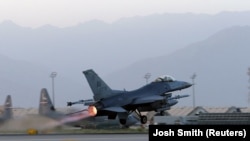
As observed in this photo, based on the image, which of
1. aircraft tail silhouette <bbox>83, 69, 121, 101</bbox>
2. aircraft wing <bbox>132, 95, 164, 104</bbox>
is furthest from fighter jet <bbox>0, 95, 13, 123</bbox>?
aircraft wing <bbox>132, 95, 164, 104</bbox>

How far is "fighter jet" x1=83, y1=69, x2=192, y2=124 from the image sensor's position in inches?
2175

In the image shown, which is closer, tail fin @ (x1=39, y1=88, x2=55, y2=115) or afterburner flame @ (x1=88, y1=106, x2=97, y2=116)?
tail fin @ (x1=39, y1=88, x2=55, y2=115)

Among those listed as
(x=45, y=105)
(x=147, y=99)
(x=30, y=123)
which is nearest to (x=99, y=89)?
(x=147, y=99)

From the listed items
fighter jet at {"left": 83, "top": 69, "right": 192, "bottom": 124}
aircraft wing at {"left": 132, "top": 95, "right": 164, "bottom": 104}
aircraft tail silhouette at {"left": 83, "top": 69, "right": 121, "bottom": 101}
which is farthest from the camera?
aircraft tail silhouette at {"left": 83, "top": 69, "right": 121, "bottom": 101}

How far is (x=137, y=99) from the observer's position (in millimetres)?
56812

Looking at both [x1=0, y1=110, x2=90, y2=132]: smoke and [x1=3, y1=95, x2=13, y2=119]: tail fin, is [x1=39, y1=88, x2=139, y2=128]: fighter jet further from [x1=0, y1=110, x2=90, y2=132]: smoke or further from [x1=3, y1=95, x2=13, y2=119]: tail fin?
[x1=3, y1=95, x2=13, y2=119]: tail fin

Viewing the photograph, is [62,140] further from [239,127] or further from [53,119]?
[239,127]

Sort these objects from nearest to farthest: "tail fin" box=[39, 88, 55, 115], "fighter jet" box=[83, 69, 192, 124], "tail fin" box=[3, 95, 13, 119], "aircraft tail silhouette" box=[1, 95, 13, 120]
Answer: "aircraft tail silhouette" box=[1, 95, 13, 120] → "tail fin" box=[3, 95, 13, 119] → "tail fin" box=[39, 88, 55, 115] → "fighter jet" box=[83, 69, 192, 124]

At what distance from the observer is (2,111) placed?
159 feet

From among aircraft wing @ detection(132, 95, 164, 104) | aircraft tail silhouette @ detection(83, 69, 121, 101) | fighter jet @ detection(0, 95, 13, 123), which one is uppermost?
aircraft tail silhouette @ detection(83, 69, 121, 101)

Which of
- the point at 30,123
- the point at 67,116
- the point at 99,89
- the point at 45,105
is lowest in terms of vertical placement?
the point at 30,123

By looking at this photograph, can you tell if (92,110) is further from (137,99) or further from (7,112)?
(7,112)

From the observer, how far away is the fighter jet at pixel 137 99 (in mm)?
55250

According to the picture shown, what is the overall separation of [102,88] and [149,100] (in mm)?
5017
